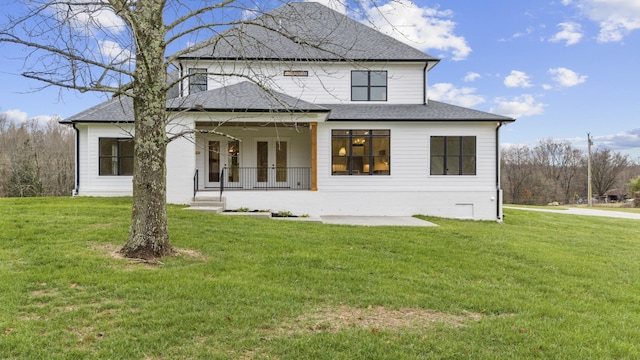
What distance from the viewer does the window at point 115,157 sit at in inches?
554

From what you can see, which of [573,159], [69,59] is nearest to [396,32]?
[69,59]

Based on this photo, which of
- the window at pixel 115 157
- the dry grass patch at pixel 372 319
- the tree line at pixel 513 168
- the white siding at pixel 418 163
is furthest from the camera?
the tree line at pixel 513 168

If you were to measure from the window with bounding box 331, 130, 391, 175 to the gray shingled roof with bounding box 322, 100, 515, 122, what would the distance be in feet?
2.18

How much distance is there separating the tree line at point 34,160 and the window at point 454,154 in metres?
31.9

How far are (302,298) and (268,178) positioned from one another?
11.7 m

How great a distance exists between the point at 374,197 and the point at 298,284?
9.30 meters

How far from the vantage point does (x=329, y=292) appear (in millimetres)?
4930

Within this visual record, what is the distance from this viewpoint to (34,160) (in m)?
33.1

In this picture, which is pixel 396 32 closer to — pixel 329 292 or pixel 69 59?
pixel 329 292

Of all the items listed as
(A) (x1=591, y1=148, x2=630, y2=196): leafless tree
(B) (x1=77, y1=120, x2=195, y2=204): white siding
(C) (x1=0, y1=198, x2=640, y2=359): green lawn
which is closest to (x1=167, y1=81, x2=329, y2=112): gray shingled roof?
(B) (x1=77, y1=120, x2=195, y2=204): white siding

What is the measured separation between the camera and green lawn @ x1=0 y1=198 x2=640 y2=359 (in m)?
3.37

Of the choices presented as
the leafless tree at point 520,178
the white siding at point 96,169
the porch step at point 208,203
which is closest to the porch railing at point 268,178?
the porch step at point 208,203

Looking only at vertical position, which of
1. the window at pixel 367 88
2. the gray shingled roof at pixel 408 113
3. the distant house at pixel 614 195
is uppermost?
the window at pixel 367 88

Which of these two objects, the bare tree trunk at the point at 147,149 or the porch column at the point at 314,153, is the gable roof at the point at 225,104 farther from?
the bare tree trunk at the point at 147,149
